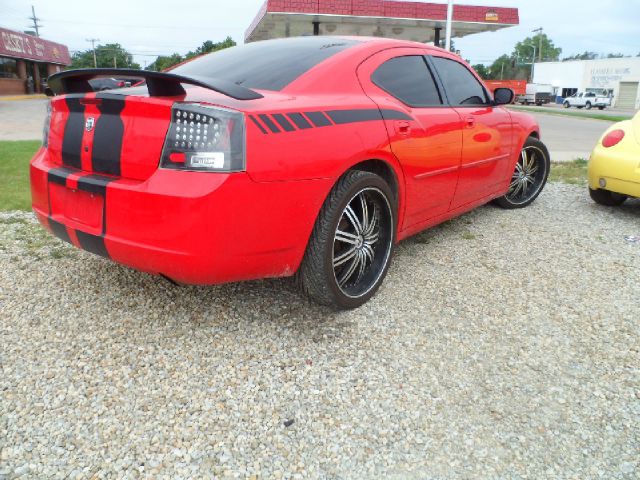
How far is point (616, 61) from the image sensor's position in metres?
57.2

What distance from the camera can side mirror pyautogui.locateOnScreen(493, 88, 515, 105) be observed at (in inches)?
164

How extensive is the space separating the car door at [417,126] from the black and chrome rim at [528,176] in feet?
5.63

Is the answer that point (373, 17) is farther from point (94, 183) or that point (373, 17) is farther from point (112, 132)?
point (94, 183)

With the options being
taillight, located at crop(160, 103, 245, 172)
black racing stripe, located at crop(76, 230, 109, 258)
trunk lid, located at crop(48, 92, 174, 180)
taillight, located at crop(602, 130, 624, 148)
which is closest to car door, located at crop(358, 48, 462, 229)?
taillight, located at crop(160, 103, 245, 172)

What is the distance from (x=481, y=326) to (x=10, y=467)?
85.6 inches

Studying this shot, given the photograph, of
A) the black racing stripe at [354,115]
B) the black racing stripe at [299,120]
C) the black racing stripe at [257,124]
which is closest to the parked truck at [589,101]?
the black racing stripe at [354,115]

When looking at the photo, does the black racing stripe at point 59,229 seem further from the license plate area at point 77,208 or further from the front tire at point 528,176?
the front tire at point 528,176

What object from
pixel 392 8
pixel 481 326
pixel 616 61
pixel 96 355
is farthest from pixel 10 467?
pixel 616 61

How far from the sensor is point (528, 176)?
5.16 m

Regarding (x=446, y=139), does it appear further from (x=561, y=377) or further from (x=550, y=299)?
(x=561, y=377)

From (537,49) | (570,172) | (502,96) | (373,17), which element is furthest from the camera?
(537,49)

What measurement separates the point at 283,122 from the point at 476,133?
205cm

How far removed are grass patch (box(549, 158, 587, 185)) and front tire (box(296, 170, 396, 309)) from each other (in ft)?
14.9

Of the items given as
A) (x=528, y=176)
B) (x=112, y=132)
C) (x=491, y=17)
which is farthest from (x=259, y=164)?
(x=491, y=17)
